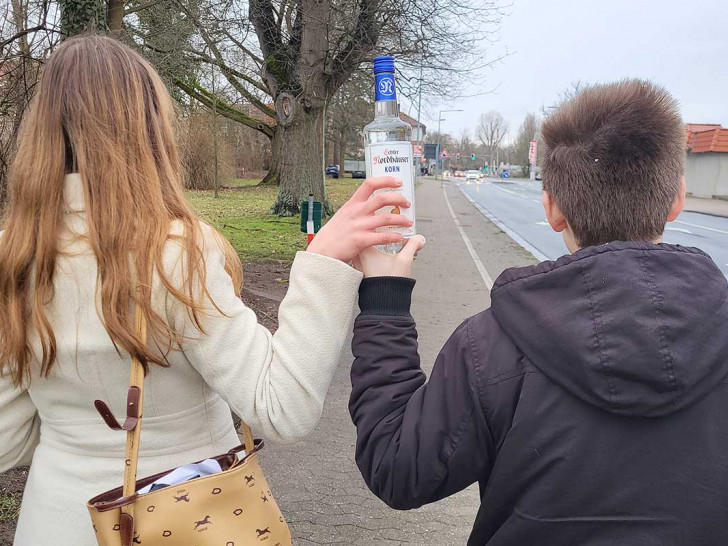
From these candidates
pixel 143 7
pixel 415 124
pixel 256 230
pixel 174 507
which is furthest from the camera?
pixel 415 124

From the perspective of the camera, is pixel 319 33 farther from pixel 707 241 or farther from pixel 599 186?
pixel 599 186

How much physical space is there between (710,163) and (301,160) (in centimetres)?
3413

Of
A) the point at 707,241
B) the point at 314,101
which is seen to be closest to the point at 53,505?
the point at 314,101

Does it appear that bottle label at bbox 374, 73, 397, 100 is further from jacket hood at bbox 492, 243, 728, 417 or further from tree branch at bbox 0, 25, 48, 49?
tree branch at bbox 0, 25, 48, 49

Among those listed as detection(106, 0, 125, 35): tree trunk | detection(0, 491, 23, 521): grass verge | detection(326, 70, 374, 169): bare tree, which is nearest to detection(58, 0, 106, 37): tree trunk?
detection(106, 0, 125, 35): tree trunk

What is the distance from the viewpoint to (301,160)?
15773mm

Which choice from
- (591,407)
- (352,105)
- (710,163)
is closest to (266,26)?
A: (352,105)

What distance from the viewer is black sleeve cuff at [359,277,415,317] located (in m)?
1.34

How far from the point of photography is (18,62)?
427 cm

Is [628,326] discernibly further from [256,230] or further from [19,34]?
[256,230]

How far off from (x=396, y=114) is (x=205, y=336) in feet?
2.55

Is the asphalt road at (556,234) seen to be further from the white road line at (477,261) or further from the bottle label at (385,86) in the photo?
the bottle label at (385,86)

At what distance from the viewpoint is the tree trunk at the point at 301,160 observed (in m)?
15.3

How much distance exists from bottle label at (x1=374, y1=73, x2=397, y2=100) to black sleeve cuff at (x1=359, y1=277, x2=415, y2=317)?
49 centimetres
